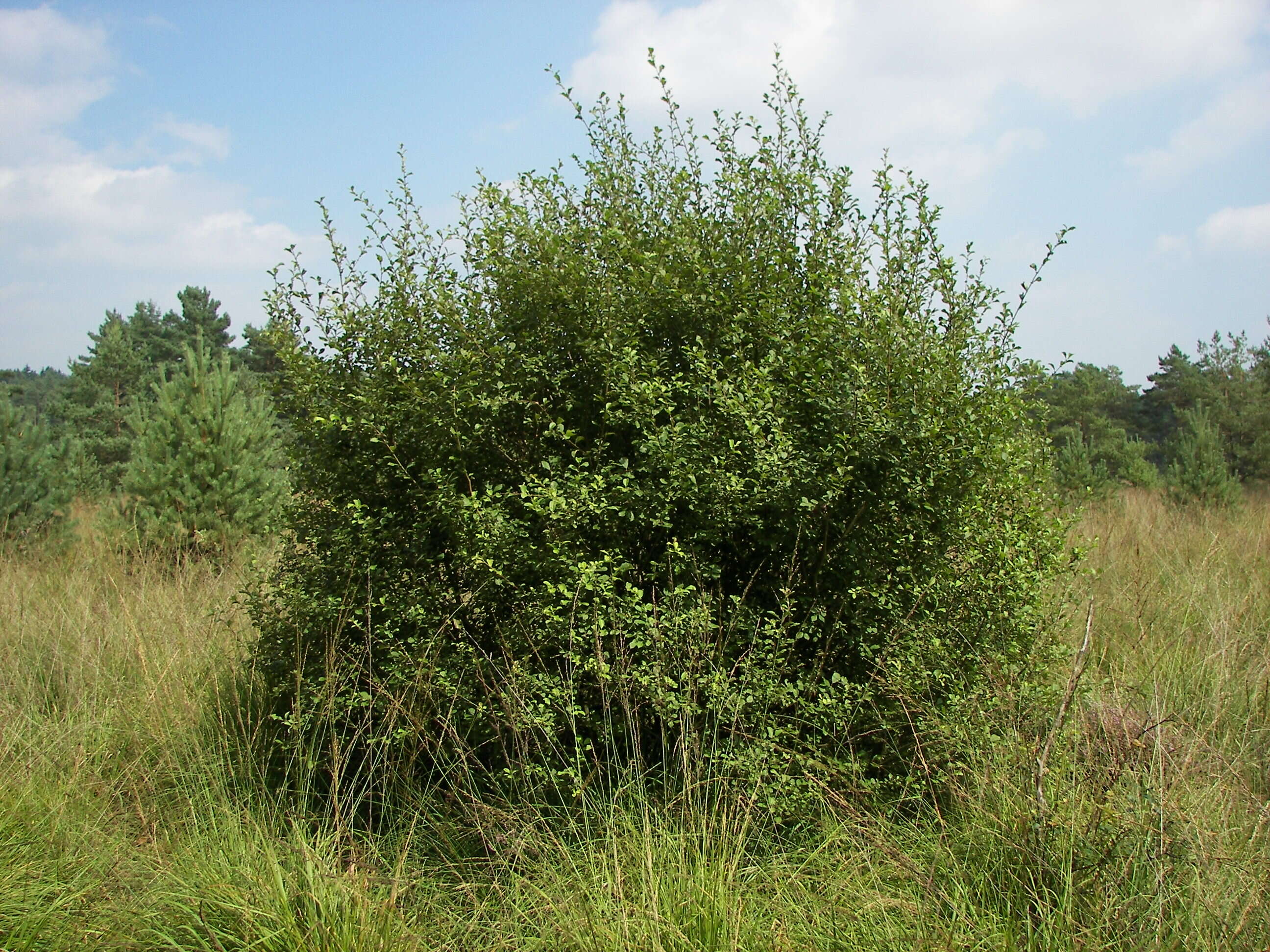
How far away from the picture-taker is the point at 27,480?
1049 centimetres

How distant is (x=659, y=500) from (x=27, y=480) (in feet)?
33.5

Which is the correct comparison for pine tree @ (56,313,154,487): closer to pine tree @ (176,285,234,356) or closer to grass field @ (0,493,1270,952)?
pine tree @ (176,285,234,356)

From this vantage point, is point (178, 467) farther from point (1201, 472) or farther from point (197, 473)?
point (1201, 472)

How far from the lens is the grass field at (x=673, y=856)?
261 cm

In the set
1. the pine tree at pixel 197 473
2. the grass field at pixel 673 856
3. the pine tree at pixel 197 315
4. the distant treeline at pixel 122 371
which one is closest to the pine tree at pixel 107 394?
the distant treeline at pixel 122 371

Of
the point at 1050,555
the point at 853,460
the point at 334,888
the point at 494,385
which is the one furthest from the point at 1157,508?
the point at 334,888

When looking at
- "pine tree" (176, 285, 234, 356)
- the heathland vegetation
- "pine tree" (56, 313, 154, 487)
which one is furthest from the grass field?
"pine tree" (176, 285, 234, 356)

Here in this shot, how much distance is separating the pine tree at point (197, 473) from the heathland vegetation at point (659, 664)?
4.81 m

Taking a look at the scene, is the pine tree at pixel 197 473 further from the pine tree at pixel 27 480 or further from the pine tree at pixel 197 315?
the pine tree at pixel 197 315

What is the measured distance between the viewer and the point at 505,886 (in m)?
3.12

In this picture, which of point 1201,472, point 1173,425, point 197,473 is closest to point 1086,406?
point 1173,425

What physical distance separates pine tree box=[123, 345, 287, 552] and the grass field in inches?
185

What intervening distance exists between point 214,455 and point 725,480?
309 inches

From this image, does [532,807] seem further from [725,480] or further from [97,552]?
[97,552]
